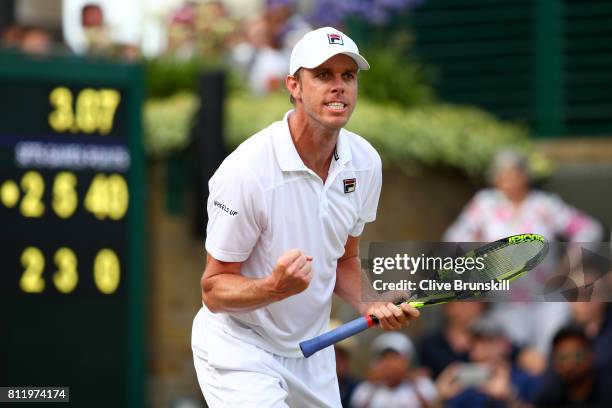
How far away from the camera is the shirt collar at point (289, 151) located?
548cm

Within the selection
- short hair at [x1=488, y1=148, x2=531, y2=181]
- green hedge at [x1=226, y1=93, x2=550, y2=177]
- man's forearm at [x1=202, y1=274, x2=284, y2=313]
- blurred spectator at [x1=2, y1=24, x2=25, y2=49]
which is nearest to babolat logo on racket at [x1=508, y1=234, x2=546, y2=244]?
man's forearm at [x1=202, y1=274, x2=284, y2=313]

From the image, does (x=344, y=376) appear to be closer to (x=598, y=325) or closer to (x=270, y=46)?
(x=598, y=325)

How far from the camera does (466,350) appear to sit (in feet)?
31.5

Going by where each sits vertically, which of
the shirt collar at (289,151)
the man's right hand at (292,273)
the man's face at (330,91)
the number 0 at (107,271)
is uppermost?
the man's face at (330,91)

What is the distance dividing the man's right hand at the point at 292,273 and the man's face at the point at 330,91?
1.75 feet

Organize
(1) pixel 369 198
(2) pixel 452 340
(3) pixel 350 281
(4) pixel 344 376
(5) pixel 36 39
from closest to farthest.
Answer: (1) pixel 369 198 < (3) pixel 350 281 < (4) pixel 344 376 < (2) pixel 452 340 < (5) pixel 36 39

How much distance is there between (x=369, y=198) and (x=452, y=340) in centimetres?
411

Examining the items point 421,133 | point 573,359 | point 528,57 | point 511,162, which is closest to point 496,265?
point 573,359

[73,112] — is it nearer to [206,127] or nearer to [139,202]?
[139,202]

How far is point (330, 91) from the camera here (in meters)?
5.37

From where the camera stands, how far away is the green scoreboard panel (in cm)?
862

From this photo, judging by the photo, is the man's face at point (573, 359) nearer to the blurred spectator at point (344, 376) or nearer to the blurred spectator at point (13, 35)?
the blurred spectator at point (344, 376)

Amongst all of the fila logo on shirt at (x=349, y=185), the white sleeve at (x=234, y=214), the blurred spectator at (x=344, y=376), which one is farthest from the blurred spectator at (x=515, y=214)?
the white sleeve at (x=234, y=214)

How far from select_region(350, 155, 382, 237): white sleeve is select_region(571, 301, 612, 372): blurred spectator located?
337 cm
